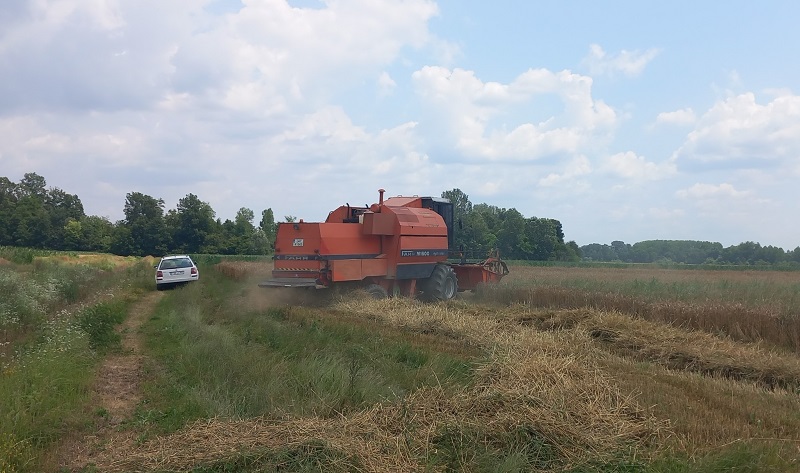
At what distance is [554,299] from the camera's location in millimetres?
17125

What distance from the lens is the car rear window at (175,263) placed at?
981 inches

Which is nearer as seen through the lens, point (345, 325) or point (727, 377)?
point (727, 377)

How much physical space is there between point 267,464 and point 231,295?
14423 millimetres

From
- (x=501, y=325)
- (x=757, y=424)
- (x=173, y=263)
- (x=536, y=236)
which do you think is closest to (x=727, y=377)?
(x=757, y=424)

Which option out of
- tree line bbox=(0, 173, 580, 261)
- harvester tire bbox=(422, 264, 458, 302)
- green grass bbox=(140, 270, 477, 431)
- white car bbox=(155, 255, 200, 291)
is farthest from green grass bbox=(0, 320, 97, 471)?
tree line bbox=(0, 173, 580, 261)

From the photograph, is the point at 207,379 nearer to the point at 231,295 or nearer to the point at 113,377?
the point at 113,377

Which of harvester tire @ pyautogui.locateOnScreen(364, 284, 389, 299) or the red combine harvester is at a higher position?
the red combine harvester

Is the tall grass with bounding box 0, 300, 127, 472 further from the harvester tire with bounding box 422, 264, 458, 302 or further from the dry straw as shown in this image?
the harvester tire with bounding box 422, 264, 458, 302

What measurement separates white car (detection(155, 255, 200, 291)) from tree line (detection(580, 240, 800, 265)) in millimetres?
46648

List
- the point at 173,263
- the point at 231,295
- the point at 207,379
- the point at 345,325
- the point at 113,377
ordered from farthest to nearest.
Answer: the point at 173,263 → the point at 231,295 → the point at 345,325 → the point at 113,377 → the point at 207,379

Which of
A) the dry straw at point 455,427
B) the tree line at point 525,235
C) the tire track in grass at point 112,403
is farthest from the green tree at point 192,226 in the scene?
the dry straw at point 455,427

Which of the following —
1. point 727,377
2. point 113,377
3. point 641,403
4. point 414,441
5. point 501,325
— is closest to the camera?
point 414,441

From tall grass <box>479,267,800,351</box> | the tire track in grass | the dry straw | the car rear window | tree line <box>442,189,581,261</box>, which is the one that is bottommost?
the tire track in grass

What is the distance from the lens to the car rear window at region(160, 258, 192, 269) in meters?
24.9
